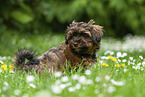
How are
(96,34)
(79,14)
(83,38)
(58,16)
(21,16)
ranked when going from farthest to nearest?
1. (58,16)
2. (79,14)
3. (21,16)
4. (96,34)
5. (83,38)

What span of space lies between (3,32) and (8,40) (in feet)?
1.54

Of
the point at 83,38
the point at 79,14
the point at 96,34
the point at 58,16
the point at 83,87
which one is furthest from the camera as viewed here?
the point at 58,16

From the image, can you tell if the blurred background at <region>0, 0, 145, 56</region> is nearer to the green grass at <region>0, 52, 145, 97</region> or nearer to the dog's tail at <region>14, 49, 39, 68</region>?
the dog's tail at <region>14, 49, 39, 68</region>

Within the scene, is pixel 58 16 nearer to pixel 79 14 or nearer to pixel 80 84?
pixel 79 14

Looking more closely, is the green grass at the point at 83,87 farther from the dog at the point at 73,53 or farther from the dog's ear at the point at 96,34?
the dog's ear at the point at 96,34

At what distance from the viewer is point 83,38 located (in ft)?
10.9

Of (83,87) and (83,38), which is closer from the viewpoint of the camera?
(83,87)

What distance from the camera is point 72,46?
3.37m

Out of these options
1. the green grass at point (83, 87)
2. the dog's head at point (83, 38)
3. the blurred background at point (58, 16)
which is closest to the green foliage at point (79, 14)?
the blurred background at point (58, 16)

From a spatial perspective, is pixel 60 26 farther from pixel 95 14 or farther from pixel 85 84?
pixel 85 84

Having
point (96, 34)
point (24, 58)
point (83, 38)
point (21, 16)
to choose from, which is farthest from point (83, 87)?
point (21, 16)

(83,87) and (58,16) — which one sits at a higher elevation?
(58,16)

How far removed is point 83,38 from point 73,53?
0.34 m

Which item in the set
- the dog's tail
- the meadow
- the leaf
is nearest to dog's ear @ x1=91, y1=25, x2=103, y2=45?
the meadow
